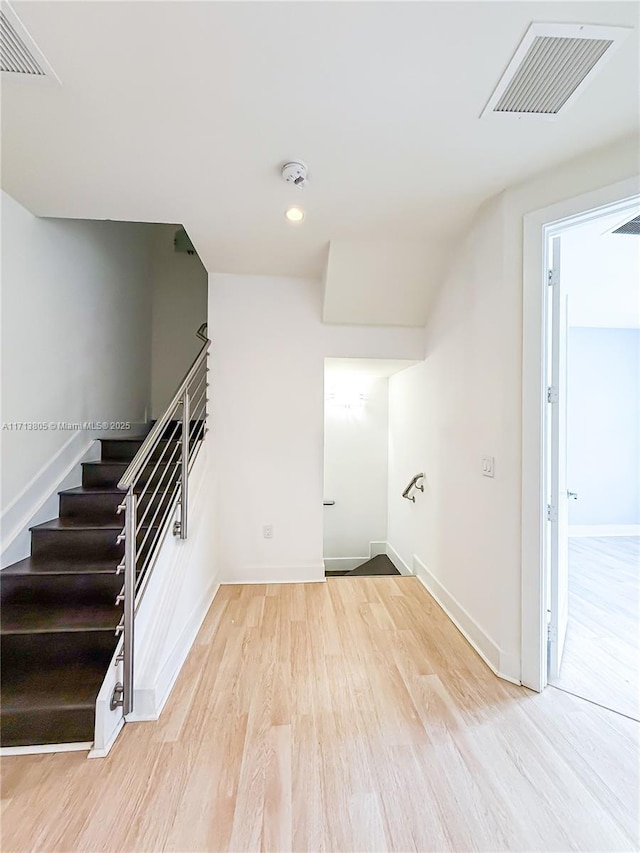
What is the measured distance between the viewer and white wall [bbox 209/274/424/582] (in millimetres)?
3223

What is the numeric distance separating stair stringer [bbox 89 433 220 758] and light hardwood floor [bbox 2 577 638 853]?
0.27ft

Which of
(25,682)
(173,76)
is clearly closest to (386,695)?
(25,682)

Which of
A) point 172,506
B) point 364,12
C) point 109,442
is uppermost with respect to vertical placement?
point 364,12

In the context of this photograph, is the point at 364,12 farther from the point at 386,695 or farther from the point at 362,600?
the point at 362,600

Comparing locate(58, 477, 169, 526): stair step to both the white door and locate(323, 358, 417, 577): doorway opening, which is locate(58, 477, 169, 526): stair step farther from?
locate(323, 358, 417, 577): doorway opening

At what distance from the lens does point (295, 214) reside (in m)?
2.27

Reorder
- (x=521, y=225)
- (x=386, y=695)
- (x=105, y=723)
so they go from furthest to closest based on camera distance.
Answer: (x=521, y=225), (x=386, y=695), (x=105, y=723)

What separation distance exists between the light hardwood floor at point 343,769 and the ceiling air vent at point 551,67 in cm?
270

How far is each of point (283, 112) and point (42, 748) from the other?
290cm

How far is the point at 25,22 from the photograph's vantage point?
1.17 metres

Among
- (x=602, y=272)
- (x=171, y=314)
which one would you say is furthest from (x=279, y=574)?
(x=602, y=272)

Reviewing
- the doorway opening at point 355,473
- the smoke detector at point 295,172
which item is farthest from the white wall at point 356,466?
the smoke detector at point 295,172

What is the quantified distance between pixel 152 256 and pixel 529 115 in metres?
3.96

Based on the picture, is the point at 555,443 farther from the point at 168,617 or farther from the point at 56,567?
the point at 56,567
